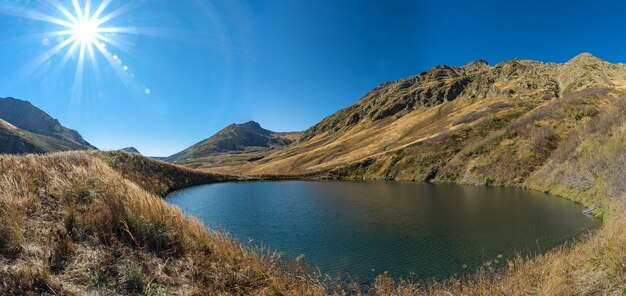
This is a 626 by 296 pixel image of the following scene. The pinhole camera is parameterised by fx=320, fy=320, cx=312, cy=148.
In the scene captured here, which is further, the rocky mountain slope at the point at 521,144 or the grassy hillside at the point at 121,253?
the rocky mountain slope at the point at 521,144

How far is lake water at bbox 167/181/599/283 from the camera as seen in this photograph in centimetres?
1970

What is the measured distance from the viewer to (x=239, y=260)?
9094mm

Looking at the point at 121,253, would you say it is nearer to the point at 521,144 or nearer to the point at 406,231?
the point at 406,231

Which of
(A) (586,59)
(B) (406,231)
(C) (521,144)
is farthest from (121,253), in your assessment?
(A) (586,59)

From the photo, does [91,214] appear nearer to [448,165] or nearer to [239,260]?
[239,260]

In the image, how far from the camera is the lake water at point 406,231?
1970 centimetres

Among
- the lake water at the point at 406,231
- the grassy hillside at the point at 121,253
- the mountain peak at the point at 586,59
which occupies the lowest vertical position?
the lake water at the point at 406,231

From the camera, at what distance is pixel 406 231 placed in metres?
27.4

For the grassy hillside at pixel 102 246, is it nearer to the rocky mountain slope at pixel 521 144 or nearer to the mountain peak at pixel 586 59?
the rocky mountain slope at pixel 521 144

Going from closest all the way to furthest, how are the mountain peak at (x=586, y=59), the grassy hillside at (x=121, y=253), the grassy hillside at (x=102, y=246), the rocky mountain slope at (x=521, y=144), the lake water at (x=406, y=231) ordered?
the grassy hillside at (x=102, y=246) < the grassy hillside at (x=121, y=253) < the lake water at (x=406, y=231) < the rocky mountain slope at (x=521, y=144) < the mountain peak at (x=586, y=59)

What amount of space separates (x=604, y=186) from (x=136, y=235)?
144ft

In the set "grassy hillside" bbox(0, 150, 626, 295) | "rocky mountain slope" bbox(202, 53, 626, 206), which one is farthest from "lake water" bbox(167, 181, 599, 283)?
"rocky mountain slope" bbox(202, 53, 626, 206)

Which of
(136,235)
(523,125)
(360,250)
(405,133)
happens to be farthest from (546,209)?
(405,133)

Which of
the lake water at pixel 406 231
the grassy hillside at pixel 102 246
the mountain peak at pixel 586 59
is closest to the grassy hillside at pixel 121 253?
the grassy hillside at pixel 102 246
